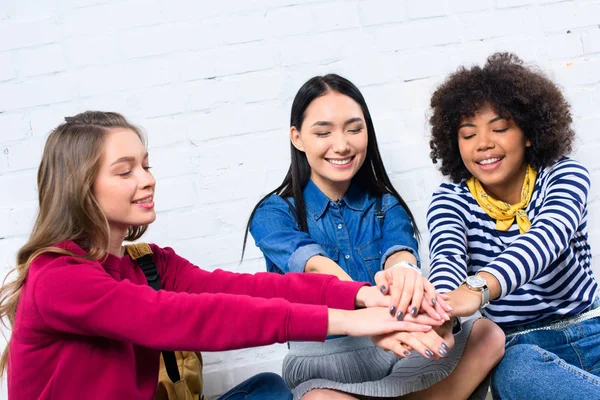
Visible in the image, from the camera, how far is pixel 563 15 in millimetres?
2057

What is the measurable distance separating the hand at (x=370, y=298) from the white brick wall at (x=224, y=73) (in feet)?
2.44

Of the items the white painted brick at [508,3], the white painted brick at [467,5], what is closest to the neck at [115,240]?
the white painted brick at [467,5]

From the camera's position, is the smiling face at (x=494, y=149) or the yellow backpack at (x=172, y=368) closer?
the yellow backpack at (x=172, y=368)

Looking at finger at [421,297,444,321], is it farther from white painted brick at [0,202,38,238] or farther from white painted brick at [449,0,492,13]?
white painted brick at [0,202,38,238]

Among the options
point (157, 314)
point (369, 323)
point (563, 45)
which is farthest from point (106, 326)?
point (563, 45)

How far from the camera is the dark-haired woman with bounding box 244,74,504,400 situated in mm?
1336

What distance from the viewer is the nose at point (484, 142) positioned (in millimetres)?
1511

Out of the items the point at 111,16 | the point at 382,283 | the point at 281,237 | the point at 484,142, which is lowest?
the point at 382,283

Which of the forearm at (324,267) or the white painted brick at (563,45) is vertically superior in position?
the white painted brick at (563,45)

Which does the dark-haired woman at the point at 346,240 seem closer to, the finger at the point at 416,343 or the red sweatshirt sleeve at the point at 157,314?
the finger at the point at 416,343

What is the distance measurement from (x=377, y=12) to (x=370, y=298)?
3.32 ft

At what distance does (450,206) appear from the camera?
156 centimetres

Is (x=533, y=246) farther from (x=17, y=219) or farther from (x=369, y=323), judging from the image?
(x=17, y=219)

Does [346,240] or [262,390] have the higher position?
[346,240]
